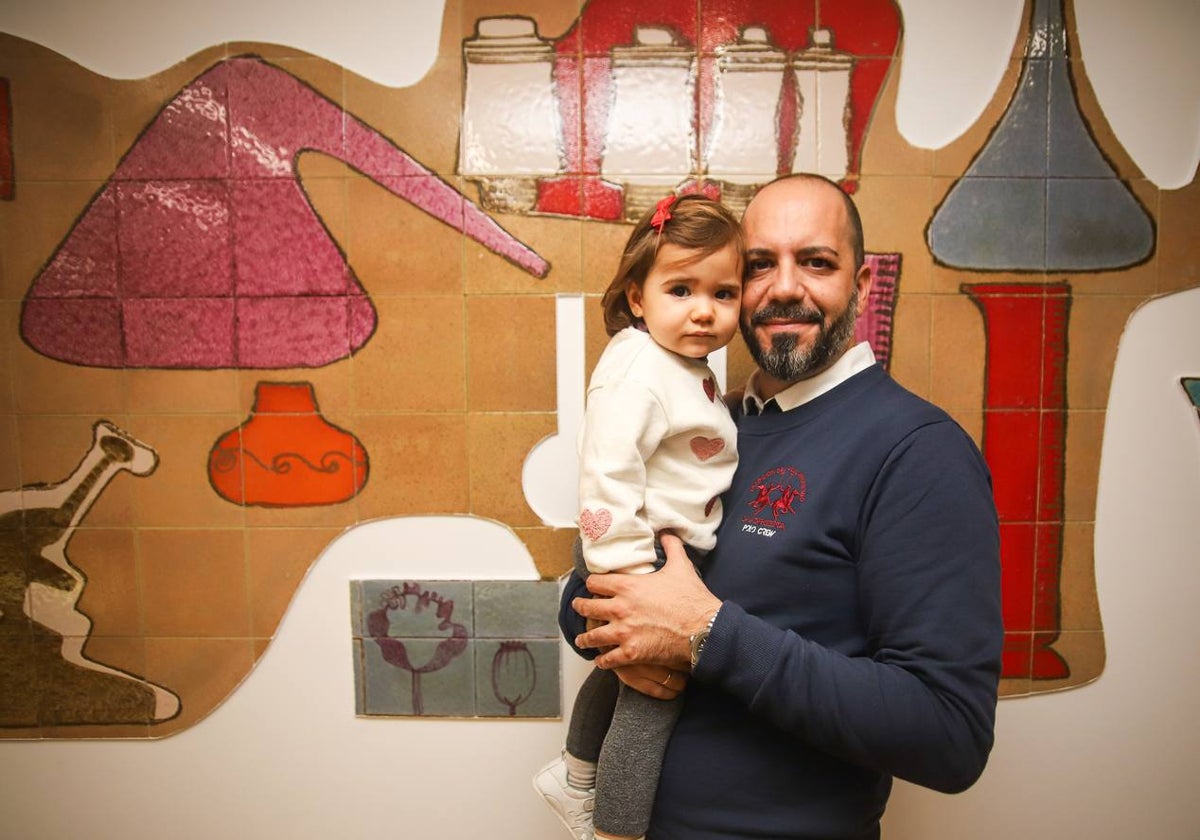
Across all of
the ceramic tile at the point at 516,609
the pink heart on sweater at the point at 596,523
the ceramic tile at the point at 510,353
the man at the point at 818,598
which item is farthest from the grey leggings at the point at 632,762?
the ceramic tile at the point at 510,353

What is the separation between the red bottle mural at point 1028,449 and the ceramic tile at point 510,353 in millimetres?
1001

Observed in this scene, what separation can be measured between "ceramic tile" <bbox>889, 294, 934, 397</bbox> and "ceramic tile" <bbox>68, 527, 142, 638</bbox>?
1.92 m

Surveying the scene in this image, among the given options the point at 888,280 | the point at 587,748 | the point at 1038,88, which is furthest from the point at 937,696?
the point at 1038,88

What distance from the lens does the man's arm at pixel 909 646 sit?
80 cm

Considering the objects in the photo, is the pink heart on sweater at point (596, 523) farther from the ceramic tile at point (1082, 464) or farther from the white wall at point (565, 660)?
the ceramic tile at point (1082, 464)

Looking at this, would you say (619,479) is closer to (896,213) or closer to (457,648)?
(457,648)

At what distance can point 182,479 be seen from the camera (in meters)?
1.50

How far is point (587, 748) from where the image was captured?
1.12m

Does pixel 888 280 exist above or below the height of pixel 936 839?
above

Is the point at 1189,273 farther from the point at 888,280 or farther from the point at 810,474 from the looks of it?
the point at 810,474

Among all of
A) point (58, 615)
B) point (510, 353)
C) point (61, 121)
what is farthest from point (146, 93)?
point (58, 615)

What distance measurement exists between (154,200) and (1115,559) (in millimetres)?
2457

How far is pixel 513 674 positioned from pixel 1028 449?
4.43ft

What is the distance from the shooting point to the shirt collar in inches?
40.2
